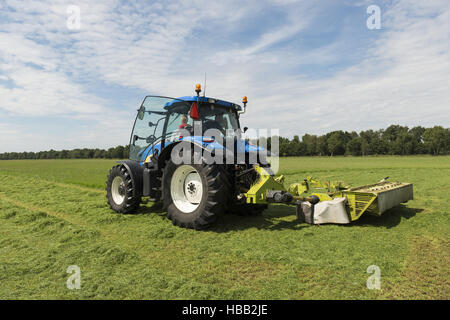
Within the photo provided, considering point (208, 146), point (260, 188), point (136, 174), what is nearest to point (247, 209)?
point (260, 188)

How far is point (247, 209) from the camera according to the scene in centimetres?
622

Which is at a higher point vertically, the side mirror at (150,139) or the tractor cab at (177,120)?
the tractor cab at (177,120)

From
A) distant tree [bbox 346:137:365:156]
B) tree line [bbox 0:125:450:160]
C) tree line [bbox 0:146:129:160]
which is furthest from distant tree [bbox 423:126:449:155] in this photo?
tree line [bbox 0:146:129:160]

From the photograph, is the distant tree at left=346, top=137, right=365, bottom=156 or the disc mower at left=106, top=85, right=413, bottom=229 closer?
the disc mower at left=106, top=85, right=413, bottom=229

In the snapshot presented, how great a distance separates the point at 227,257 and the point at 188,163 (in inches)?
77.2

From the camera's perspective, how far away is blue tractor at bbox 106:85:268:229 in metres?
4.86

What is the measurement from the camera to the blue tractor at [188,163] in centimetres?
486

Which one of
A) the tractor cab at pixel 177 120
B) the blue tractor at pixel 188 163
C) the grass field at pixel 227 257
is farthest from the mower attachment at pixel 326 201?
the tractor cab at pixel 177 120

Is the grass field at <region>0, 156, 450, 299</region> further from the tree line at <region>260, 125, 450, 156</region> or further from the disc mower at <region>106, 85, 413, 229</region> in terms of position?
the tree line at <region>260, 125, 450, 156</region>

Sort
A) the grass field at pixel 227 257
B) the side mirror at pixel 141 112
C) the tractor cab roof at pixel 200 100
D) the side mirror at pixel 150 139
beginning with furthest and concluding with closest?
1. the side mirror at pixel 150 139
2. the side mirror at pixel 141 112
3. the tractor cab roof at pixel 200 100
4. the grass field at pixel 227 257

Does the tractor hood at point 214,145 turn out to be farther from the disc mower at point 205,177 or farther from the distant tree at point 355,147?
the distant tree at point 355,147

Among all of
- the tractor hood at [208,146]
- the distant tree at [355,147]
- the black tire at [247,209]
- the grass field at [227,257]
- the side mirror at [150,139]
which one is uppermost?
the distant tree at [355,147]

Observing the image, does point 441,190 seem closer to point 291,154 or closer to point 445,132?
point 291,154
